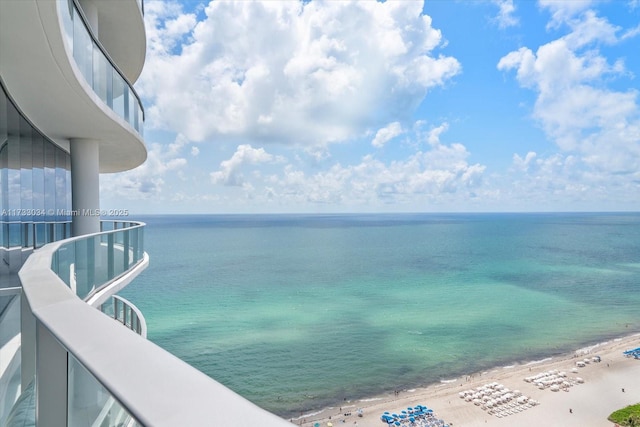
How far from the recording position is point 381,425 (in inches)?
1001

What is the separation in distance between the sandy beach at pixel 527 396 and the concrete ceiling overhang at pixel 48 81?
2205 cm

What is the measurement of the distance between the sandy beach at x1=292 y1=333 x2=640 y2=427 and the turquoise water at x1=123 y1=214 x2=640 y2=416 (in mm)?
1669

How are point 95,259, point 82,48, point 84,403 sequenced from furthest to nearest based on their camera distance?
point 82,48 < point 95,259 < point 84,403

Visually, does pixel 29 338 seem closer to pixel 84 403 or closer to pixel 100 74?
pixel 84 403

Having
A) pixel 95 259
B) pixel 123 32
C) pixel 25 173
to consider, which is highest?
pixel 123 32

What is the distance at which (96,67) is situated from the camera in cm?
856

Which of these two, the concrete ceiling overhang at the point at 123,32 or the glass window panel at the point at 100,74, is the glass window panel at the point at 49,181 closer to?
the glass window panel at the point at 100,74

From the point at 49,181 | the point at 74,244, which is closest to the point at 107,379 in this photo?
the point at 74,244

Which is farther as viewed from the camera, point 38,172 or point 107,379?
point 38,172

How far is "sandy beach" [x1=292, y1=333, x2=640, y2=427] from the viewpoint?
26062 mm

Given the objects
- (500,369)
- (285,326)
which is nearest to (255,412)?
(500,369)

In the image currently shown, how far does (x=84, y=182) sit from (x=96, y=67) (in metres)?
3.61

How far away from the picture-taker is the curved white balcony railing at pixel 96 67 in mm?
7023

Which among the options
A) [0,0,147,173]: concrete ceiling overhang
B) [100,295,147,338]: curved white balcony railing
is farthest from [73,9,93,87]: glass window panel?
[100,295,147,338]: curved white balcony railing
